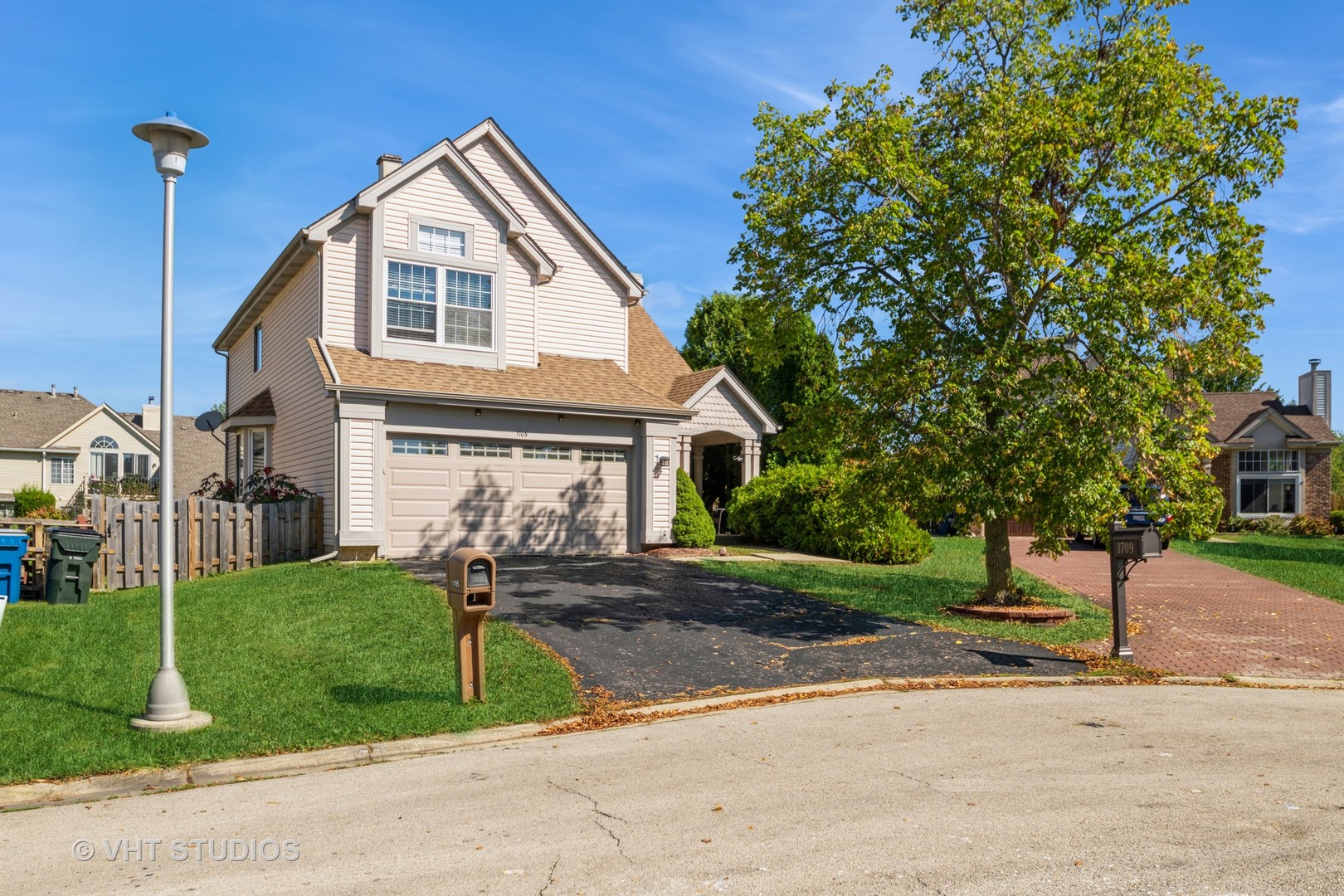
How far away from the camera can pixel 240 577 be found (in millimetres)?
15414

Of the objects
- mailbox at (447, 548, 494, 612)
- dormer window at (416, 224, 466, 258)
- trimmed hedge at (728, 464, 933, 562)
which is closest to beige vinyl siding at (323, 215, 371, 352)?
dormer window at (416, 224, 466, 258)

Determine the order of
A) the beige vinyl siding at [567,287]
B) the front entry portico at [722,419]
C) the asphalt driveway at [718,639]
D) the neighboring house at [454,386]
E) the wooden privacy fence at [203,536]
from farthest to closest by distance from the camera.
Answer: the front entry portico at [722,419]
the beige vinyl siding at [567,287]
the neighboring house at [454,386]
the wooden privacy fence at [203,536]
the asphalt driveway at [718,639]

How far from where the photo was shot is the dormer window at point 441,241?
60.7 feet

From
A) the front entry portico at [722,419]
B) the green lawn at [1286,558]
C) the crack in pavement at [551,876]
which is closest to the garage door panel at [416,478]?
the front entry portico at [722,419]

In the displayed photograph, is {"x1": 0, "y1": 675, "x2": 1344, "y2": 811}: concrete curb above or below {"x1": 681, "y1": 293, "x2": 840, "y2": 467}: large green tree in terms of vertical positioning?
below

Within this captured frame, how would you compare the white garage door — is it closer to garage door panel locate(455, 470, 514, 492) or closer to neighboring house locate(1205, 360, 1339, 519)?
garage door panel locate(455, 470, 514, 492)

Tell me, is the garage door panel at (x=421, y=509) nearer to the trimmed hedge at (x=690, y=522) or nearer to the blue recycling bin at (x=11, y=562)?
the trimmed hedge at (x=690, y=522)

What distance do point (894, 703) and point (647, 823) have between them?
415cm

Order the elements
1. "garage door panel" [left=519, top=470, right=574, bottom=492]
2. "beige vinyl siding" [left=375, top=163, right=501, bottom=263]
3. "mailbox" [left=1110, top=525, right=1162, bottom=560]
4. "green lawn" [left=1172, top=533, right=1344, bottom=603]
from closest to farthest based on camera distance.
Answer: "mailbox" [left=1110, top=525, right=1162, bottom=560] → "beige vinyl siding" [left=375, top=163, right=501, bottom=263] → "green lawn" [left=1172, top=533, right=1344, bottom=603] → "garage door panel" [left=519, top=470, right=574, bottom=492]

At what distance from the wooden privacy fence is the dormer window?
514 cm

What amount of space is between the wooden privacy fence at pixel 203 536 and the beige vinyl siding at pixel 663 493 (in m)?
6.29

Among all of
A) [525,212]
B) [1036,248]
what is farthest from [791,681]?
[525,212]

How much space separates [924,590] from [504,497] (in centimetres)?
783

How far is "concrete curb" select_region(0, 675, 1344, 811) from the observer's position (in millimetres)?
6234
